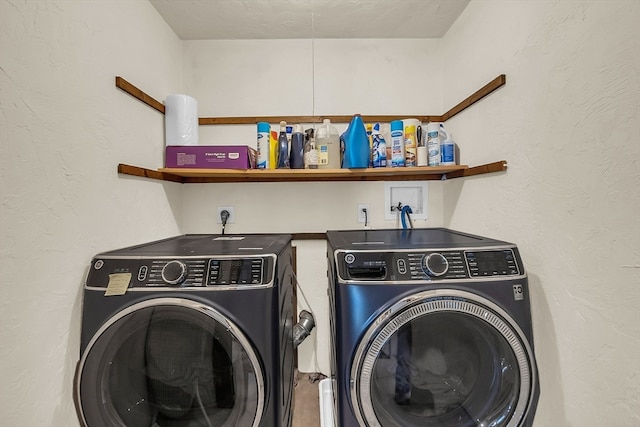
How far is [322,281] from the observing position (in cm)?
172

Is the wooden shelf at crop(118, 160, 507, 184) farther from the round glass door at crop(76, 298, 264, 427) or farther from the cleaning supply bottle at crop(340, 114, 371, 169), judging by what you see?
the round glass door at crop(76, 298, 264, 427)

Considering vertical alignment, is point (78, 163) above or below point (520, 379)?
above

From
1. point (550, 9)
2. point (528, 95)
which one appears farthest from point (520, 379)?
point (550, 9)

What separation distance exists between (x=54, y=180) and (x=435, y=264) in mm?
1310

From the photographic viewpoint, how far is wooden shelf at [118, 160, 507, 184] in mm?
1310

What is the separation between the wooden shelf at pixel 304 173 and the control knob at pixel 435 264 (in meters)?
0.56

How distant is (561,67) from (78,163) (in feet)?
5.57

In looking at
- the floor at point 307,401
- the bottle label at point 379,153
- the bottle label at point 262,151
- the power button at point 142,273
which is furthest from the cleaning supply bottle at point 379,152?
the floor at point 307,401

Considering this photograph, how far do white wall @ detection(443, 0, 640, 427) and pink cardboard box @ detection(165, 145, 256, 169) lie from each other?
4.06 ft

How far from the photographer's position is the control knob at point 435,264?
3.13ft

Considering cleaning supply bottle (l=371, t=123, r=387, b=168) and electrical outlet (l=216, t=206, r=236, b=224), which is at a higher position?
cleaning supply bottle (l=371, t=123, r=387, b=168)

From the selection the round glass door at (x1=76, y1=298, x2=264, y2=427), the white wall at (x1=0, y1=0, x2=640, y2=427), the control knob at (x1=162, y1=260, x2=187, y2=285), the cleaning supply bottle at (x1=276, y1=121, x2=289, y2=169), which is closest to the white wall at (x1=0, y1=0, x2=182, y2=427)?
the white wall at (x1=0, y1=0, x2=640, y2=427)

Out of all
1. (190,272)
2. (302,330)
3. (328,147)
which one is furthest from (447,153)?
(190,272)

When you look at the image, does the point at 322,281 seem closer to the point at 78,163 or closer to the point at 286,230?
the point at 286,230
